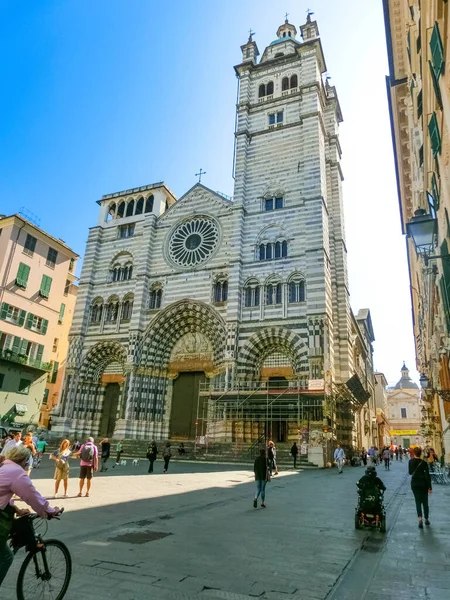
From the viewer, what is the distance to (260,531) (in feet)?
23.3

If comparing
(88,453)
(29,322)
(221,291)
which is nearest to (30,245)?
(29,322)

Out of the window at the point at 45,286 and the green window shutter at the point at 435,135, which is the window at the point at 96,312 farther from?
the green window shutter at the point at 435,135

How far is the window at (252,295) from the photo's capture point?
92.6ft

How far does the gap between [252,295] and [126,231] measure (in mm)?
14459

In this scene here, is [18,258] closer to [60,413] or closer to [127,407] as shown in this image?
[60,413]

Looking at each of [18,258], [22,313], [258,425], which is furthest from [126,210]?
[258,425]

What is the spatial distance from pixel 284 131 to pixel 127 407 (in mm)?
24712

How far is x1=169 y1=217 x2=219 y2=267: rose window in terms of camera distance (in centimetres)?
3173

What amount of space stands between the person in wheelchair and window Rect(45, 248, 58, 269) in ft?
106

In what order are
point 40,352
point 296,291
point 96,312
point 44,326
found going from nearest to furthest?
point 296,291 → point 40,352 → point 44,326 → point 96,312

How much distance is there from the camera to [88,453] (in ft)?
36.3

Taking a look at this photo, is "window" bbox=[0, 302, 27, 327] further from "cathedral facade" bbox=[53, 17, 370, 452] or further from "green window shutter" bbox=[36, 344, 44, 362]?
"cathedral facade" bbox=[53, 17, 370, 452]

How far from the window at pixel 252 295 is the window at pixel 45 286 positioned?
16918mm

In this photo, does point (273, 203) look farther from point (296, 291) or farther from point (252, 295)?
point (296, 291)
